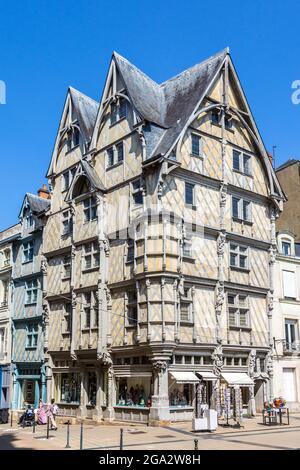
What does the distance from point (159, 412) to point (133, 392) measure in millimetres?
2516

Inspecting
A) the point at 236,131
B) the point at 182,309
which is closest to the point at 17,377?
the point at 182,309

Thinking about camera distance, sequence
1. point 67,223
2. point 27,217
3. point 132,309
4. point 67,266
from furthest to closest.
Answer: point 27,217 < point 67,223 < point 67,266 < point 132,309

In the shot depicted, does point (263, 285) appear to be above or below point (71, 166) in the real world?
below

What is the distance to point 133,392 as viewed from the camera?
92.1 ft

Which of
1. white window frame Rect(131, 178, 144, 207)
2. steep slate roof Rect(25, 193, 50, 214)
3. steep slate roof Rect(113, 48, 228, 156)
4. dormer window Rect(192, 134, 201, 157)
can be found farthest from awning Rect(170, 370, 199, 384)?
steep slate roof Rect(25, 193, 50, 214)

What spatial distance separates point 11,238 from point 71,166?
8.57 meters

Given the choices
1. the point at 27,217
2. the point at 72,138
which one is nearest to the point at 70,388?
the point at 27,217

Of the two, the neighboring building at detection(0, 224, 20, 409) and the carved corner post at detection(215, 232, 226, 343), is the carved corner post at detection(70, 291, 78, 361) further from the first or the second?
the carved corner post at detection(215, 232, 226, 343)

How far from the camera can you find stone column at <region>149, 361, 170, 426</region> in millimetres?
25922

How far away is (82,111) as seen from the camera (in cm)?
3566

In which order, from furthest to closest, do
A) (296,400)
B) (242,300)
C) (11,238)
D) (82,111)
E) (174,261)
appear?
(11,238) < (82,111) < (296,400) < (242,300) < (174,261)

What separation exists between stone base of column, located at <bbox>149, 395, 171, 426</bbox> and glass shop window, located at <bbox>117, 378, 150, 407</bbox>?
2.88 feet

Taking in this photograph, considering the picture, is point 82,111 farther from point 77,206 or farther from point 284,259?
point 284,259

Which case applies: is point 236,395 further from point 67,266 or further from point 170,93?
point 170,93
